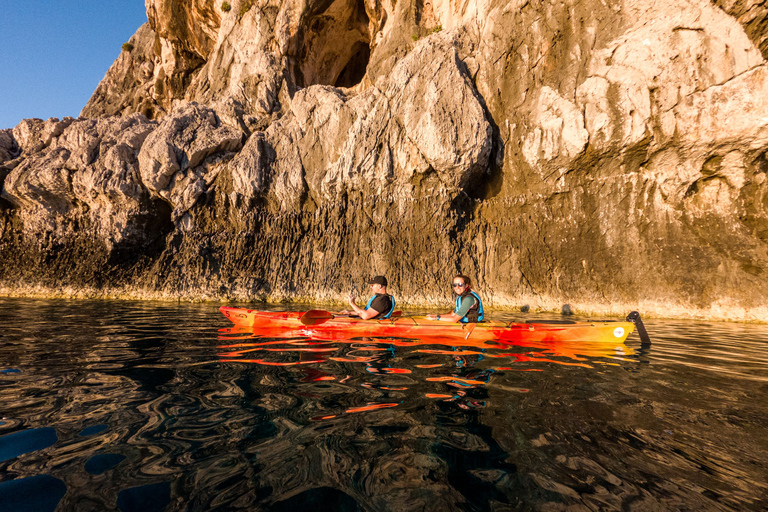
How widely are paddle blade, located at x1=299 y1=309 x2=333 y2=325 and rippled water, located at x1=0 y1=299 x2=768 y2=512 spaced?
2.03m

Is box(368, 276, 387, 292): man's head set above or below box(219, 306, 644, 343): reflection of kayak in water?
above

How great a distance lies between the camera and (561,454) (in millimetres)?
2365

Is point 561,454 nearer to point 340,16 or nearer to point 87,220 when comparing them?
point 87,220

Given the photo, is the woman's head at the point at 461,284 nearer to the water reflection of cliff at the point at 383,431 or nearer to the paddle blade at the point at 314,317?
the water reflection of cliff at the point at 383,431

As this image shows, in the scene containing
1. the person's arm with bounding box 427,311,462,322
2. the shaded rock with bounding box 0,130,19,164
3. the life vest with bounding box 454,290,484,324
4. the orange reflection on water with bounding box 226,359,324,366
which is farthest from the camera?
the shaded rock with bounding box 0,130,19,164

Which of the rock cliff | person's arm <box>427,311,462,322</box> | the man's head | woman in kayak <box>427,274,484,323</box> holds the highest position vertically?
the rock cliff

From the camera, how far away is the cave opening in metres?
23.0

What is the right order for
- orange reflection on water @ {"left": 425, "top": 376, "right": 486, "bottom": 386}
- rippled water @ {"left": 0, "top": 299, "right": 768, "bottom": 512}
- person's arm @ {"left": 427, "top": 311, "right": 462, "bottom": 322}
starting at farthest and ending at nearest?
1. person's arm @ {"left": 427, "top": 311, "right": 462, "bottom": 322}
2. orange reflection on water @ {"left": 425, "top": 376, "right": 486, "bottom": 386}
3. rippled water @ {"left": 0, "top": 299, "right": 768, "bottom": 512}

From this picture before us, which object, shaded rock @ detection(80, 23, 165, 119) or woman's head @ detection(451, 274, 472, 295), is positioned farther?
shaded rock @ detection(80, 23, 165, 119)

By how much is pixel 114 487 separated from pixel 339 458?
1201 mm

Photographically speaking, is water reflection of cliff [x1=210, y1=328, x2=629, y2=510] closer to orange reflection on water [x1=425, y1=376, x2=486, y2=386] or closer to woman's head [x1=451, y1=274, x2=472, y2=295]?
orange reflection on water [x1=425, y1=376, x2=486, y2=386]

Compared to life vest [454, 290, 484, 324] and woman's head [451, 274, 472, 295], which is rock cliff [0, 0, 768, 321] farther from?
woman's head [451, 274, 472, 295]

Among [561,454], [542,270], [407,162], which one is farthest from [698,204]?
[561,454]

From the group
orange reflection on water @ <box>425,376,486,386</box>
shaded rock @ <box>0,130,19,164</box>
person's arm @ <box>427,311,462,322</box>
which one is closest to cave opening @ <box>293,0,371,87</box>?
shaded rock @ <box>0,130,19,164</box>
